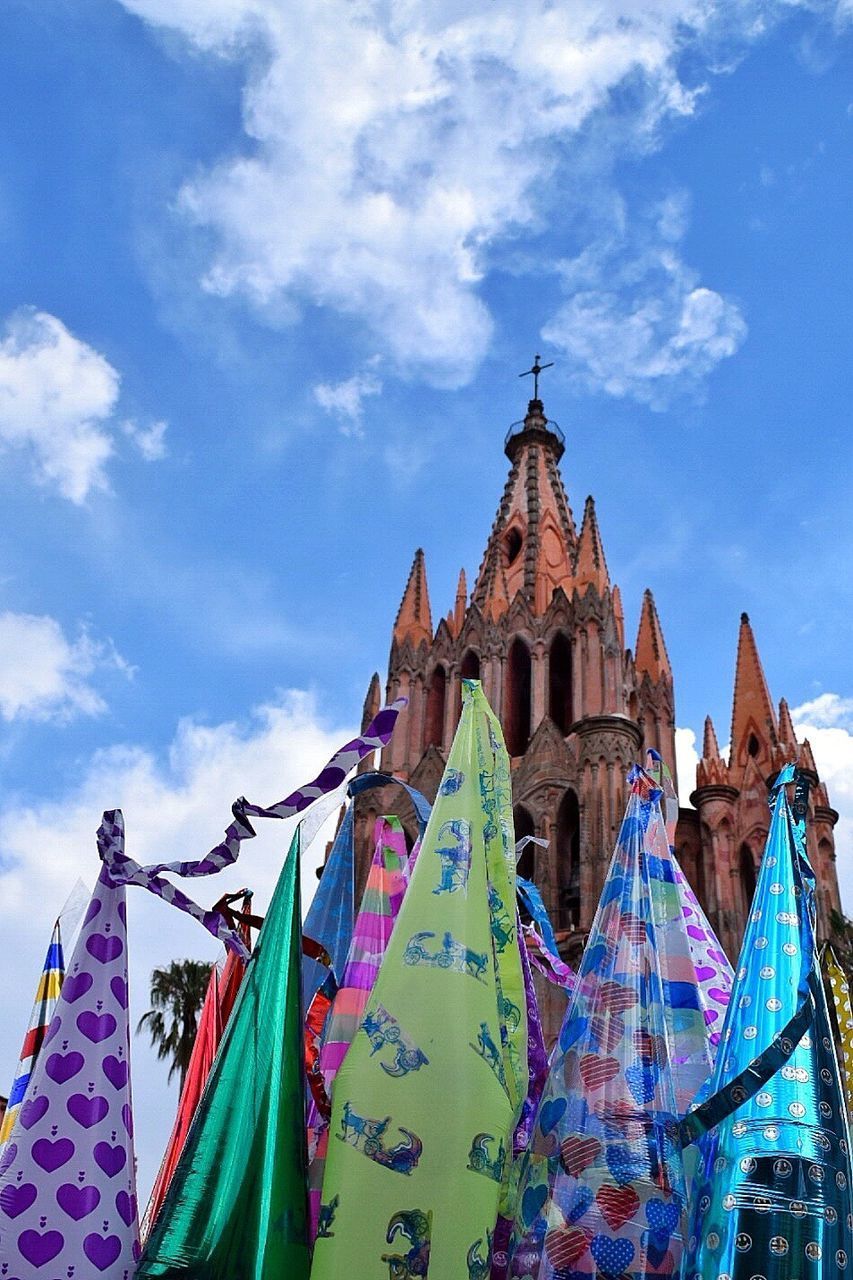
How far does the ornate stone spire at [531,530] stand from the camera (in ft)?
99.6

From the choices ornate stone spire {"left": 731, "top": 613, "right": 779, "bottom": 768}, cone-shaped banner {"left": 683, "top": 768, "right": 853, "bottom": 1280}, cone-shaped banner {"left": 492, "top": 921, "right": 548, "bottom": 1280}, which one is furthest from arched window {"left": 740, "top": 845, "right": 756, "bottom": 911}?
cone-shaped banner {"left": 683, "top": 768, "right": 853, "bottom": 1280}

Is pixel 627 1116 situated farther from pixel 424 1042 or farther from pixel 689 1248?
pixel 424 1042

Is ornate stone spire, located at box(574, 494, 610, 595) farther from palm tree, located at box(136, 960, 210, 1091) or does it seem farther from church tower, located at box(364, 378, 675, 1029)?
palm tree, located at box(136, 960, 210, 1091)

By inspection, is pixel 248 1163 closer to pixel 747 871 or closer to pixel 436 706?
pixel 747 871

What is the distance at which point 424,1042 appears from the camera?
17.7 feet

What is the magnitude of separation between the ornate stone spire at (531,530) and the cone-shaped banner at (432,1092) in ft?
76.8

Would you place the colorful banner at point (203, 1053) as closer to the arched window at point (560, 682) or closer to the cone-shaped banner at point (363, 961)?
the cone-shaped banner at point (363, 961)

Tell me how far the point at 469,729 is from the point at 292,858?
1.30m

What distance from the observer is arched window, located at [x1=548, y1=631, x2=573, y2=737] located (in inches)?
1091

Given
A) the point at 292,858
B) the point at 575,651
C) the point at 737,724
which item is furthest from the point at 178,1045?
the point at 292,858

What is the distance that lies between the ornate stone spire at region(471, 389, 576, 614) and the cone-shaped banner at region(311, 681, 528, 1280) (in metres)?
23.4

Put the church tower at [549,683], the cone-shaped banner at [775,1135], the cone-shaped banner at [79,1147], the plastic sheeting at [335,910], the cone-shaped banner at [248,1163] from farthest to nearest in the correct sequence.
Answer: the church tower at [549,683] < the plastic sheeting at [335,910] < the cone-shaped banner at [79,1147] < the cone-shaped banner at [248,1163] < the cone-shaped banner at [775,1135]

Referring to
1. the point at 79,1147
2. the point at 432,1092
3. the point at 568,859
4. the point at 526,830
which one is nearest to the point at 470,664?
the point at 526,830

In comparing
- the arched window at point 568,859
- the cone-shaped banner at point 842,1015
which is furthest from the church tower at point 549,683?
the cone-shaped banner at point 842,1015
